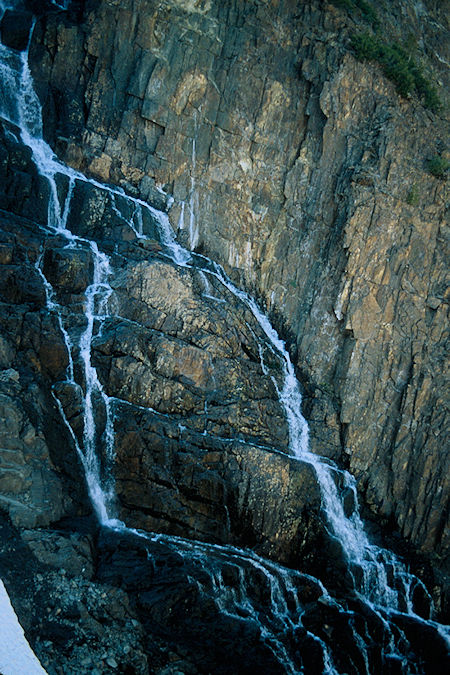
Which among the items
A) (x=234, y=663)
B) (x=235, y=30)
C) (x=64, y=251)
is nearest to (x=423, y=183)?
(x=235, y=30)

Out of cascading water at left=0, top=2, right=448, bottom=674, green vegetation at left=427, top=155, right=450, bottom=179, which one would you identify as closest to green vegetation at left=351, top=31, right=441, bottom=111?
green vegetation at left=427, top=155, right=450, bottom=179

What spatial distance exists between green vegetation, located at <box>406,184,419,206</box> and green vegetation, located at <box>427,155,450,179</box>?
1.29m

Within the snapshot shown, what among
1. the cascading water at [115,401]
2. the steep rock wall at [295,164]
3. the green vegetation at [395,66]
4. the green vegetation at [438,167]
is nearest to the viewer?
the cascading water at [115,401]

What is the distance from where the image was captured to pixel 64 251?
21.1 metres

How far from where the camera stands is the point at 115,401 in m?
18.8

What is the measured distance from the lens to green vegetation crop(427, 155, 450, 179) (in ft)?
83.4

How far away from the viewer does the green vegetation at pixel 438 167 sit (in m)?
25.4

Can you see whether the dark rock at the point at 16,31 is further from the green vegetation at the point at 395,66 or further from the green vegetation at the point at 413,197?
the green vegetation at the point at 413,197

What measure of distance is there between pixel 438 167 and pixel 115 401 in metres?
18.0

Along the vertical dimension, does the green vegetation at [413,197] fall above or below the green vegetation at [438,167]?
below

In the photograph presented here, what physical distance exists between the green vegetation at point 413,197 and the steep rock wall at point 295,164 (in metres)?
0.14

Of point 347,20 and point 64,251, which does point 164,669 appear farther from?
point 347,20

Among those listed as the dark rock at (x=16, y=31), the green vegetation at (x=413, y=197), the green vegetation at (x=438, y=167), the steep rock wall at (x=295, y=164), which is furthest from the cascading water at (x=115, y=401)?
the green vegetation at (x=438, y=167)

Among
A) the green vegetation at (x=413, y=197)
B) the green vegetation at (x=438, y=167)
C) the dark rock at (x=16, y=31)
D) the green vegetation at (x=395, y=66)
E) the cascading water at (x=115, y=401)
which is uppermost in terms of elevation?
the green vegetation at (x=395, y=66)
